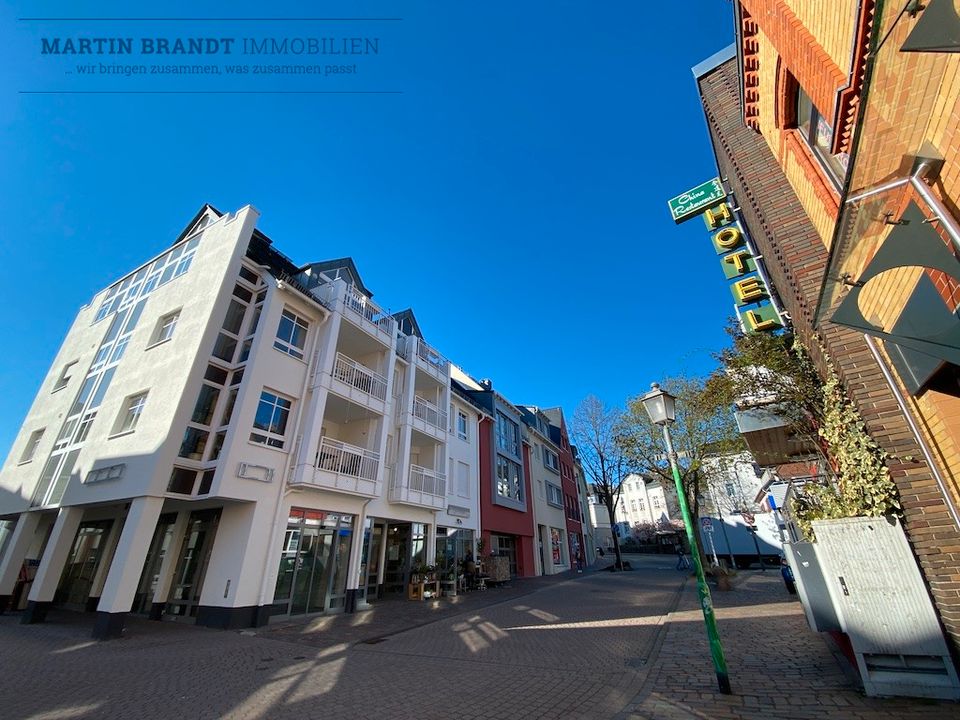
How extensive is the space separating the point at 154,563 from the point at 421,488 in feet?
31.2

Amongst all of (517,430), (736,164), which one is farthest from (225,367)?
(517,430)

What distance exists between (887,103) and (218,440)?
14996 millimetres

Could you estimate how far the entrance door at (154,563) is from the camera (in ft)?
43.3

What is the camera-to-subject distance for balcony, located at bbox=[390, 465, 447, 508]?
16844mm

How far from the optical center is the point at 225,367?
1320 centimetres

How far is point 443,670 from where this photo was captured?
7.08 meters

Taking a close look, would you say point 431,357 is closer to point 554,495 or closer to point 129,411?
point 129,411

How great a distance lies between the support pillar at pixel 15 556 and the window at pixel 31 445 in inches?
165

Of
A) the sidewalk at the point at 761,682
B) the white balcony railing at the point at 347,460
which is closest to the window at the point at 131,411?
the white balcony railing at the point at 347,460

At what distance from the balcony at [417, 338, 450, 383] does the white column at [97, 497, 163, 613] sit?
1160 centimetres

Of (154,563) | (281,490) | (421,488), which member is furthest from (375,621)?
(154,563)

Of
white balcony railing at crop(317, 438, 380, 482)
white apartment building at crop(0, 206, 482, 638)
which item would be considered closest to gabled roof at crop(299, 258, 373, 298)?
white apartment building at crop(0, 206, 482, 638)

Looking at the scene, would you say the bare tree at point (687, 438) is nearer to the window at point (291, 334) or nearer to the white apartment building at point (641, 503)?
the window at point (291, 334)

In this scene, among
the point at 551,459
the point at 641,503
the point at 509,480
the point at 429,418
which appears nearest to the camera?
the point at 429,418
